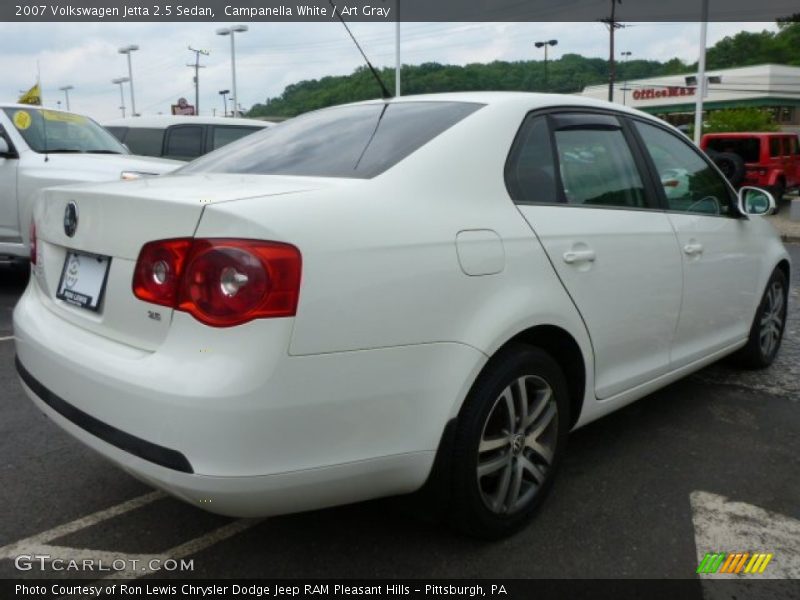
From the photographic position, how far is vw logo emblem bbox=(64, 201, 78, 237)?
7.73 feet

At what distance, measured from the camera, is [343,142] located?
2684 millimetres

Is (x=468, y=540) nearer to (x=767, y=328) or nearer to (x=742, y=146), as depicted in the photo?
(x=767, y=328)

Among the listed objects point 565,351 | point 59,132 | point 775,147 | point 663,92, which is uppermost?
point 663,92

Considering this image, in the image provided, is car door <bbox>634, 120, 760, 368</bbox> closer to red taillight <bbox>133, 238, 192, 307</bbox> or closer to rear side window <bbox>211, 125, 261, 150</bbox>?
red taillight <bbox>133, 238, 192, 307</bbox>

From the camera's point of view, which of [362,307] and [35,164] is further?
[35,164]

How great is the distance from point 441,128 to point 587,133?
2.85 feet

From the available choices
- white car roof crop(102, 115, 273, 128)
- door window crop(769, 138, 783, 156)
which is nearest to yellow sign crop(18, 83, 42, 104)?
white car roof crop(102, 115, 273, 128)

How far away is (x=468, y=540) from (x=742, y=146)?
62.5ft

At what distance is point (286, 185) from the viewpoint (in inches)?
86.1

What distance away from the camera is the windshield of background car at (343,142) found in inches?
95.9

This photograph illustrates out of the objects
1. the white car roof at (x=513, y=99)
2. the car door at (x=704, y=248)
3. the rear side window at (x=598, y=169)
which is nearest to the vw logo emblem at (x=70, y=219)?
the white car roof at (x=513, y=99)

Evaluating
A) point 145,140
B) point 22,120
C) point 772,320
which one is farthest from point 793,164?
point 22,120

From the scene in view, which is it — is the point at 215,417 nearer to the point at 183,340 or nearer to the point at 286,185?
the point at 183,340

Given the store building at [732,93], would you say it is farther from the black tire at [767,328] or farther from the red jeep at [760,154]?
the black tire at [767,328]
